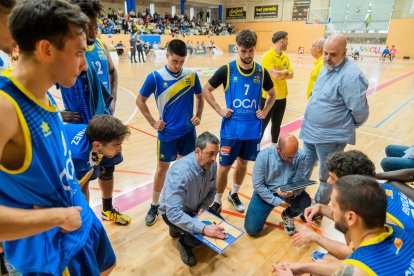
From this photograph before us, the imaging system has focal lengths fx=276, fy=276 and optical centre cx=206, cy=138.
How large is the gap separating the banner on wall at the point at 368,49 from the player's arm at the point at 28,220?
28.7 metres

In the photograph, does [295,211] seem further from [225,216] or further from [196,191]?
[196,191]

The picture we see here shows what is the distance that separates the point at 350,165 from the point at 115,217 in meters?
2.39

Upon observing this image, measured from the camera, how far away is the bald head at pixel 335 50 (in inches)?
113

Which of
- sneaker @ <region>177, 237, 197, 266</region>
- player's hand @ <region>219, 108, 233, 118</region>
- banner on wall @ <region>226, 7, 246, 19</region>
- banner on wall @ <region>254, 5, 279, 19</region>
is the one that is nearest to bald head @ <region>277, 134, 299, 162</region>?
player's hand @ <region>219, 108, 233, 118</region>

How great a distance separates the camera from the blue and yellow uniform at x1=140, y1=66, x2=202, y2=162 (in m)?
3.06

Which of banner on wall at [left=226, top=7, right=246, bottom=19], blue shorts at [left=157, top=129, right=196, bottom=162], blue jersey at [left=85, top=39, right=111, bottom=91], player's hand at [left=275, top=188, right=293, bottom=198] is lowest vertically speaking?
player's hand at [left=275, top=188, right=293, bottom=198]

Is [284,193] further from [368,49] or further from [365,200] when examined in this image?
[368,49]

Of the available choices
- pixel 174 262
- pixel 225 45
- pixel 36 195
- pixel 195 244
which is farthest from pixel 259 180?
pixel 225 45

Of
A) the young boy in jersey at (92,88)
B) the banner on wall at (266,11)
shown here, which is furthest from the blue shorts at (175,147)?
the banner on wall at (266,11)

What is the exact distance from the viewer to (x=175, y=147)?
3209 millimetres

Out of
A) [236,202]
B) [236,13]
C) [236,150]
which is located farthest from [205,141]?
[236,13]

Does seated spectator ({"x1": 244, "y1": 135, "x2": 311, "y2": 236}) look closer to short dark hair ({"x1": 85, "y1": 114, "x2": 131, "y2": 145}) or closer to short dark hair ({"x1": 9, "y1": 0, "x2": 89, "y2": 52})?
short dark hair ({"x1": 85, "y1": 114, "x2": 131, "y2": 145})

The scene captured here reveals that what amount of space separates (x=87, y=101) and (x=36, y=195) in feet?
4.95

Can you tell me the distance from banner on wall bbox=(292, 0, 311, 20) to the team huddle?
93.1 feet
